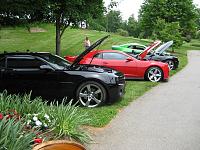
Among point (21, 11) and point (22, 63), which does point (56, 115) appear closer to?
point (22, 63)

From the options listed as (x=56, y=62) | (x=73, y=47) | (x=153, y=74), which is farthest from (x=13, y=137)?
(x=73, y=47)

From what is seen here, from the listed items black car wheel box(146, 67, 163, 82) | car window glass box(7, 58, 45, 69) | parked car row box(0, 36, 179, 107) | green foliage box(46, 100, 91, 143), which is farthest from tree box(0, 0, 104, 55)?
green foliage box(46, 100, 91, 143)

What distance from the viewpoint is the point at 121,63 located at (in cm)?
1519

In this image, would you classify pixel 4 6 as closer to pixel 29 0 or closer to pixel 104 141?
pixel 29 0

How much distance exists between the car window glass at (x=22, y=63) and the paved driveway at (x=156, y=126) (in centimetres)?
249

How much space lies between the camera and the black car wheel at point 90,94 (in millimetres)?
9453

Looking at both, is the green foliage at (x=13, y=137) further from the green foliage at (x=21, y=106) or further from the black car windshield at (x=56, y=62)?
the black car windshield at (x=56, y=62)

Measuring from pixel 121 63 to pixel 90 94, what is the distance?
5.89 meters

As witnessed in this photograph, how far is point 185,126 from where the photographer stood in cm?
756

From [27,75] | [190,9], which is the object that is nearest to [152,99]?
[27,75]

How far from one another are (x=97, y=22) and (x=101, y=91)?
12.6 m

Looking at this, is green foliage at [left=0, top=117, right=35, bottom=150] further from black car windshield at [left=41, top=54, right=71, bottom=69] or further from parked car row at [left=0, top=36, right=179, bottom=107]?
black car windshield at [left=41, top=54, right=71, bottom=69]

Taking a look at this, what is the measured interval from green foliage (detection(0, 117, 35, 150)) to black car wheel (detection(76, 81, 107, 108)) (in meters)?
4.50

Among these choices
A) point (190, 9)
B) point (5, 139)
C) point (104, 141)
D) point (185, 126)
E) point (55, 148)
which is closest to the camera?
point (5, 139)
